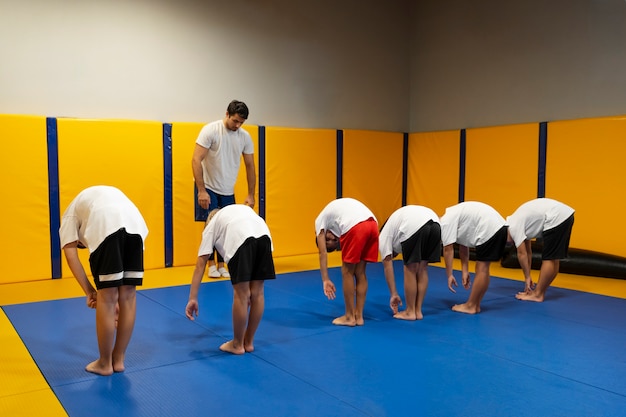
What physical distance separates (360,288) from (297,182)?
4152 millimetres

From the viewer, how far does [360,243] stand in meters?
4.69

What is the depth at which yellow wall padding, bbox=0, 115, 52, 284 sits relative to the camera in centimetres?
655

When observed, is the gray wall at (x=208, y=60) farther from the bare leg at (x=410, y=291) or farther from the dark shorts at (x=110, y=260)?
the bare leg at (x=410, y=291)

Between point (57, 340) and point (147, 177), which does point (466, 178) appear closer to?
point (147, 177)

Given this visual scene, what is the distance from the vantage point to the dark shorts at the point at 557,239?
5867 millimetres

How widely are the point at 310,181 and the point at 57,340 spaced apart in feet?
17.0

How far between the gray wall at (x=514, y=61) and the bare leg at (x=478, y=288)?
384 centimetres

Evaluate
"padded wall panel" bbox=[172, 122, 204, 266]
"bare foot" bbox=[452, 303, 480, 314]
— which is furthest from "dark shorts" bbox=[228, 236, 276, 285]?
"padded wall panel" bbox=[172, 122, 204, 266]

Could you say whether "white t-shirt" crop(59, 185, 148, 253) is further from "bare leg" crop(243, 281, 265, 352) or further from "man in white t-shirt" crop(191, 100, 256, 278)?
"man in white t-shirt" crop(191, 100, 256, 278)

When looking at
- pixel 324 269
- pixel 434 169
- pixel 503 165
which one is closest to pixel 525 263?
pixel 324 269

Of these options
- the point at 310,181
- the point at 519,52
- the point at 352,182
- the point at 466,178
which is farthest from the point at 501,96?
the point at 310,181

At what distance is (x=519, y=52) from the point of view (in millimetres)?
8875

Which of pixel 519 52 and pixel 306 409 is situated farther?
pixel 519 52

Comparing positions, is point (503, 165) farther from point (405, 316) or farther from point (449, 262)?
point (405, 316)
